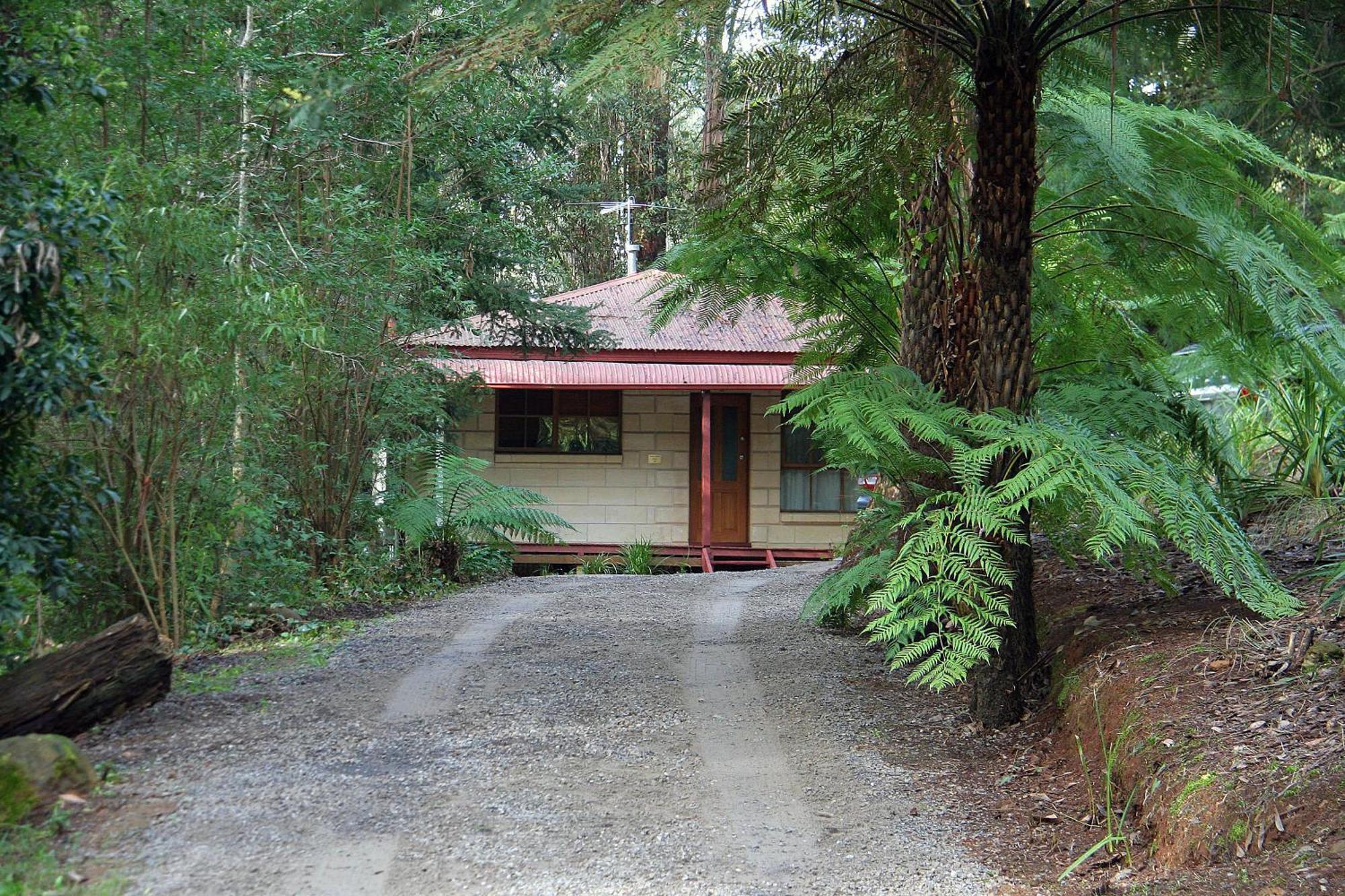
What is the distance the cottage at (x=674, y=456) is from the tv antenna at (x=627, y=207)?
356 centimetres

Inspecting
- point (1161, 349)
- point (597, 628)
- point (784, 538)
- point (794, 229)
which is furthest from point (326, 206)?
point (784, 538)

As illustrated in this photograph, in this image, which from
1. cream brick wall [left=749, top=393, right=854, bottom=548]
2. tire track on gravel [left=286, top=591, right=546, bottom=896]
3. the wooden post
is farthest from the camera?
cream brick wall [left=749, top=393, right=854, bottom=548]

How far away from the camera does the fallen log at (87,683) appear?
197 inches

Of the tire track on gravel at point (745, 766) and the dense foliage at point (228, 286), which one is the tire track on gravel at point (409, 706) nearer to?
the tire track on gravel at point (745, 766)

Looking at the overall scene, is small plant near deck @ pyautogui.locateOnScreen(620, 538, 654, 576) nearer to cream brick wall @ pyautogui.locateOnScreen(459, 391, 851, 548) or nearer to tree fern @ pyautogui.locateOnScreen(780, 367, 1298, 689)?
cream brick wall @ pyautogui.locateOnScreen(459, 391, 851, 548)

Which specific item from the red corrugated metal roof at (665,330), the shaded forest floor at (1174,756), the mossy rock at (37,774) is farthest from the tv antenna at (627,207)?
the mossy rock at (37,774)

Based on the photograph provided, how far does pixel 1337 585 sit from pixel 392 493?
28.4 ft

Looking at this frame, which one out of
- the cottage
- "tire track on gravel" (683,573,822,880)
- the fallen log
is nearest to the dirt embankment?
"tire track on gravel" (683,573,822,880)

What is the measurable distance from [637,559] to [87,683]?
10440 mm

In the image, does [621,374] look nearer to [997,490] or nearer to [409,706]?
[409,706]

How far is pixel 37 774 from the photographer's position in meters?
4.35

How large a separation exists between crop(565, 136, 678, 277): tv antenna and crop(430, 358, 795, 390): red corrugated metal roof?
4.79 m

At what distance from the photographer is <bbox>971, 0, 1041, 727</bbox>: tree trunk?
16.7 ft

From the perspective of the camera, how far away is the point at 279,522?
9492 mm
